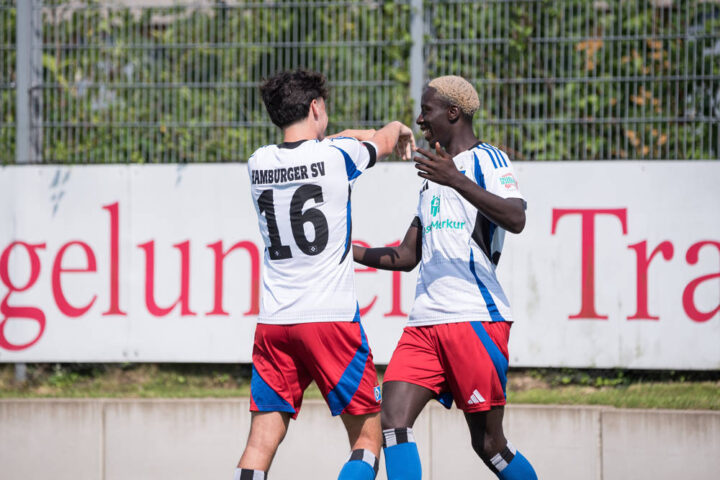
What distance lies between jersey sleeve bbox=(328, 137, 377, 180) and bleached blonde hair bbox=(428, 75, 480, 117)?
538mm

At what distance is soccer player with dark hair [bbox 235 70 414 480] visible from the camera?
13.0ft

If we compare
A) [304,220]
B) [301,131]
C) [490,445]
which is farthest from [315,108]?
[490,445]

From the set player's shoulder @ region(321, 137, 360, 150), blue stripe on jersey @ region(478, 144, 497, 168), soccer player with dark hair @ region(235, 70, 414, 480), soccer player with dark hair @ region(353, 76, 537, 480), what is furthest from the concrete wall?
player's shoulder @ region(321, 137, 360, 150)

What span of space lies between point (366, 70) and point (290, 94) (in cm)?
345

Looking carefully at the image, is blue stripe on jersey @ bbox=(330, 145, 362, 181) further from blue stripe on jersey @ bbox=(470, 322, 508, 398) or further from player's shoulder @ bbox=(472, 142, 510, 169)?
blue stripe on jersey @ bbox=(470, 322, 508, 398)

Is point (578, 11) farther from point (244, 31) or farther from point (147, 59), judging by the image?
point (147, 59)

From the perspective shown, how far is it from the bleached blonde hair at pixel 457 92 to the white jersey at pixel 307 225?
24.9 inches

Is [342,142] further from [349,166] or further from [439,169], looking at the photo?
A: [439,169]

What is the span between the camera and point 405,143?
182 inches

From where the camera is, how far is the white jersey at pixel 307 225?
3955 mm

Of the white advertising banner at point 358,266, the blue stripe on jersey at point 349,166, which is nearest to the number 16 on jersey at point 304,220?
the blue stripe on jersey at point 349,166

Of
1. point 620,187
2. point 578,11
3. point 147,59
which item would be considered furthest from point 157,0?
point 620,187

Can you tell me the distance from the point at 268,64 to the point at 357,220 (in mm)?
1453

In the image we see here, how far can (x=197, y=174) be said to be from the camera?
283 inches
